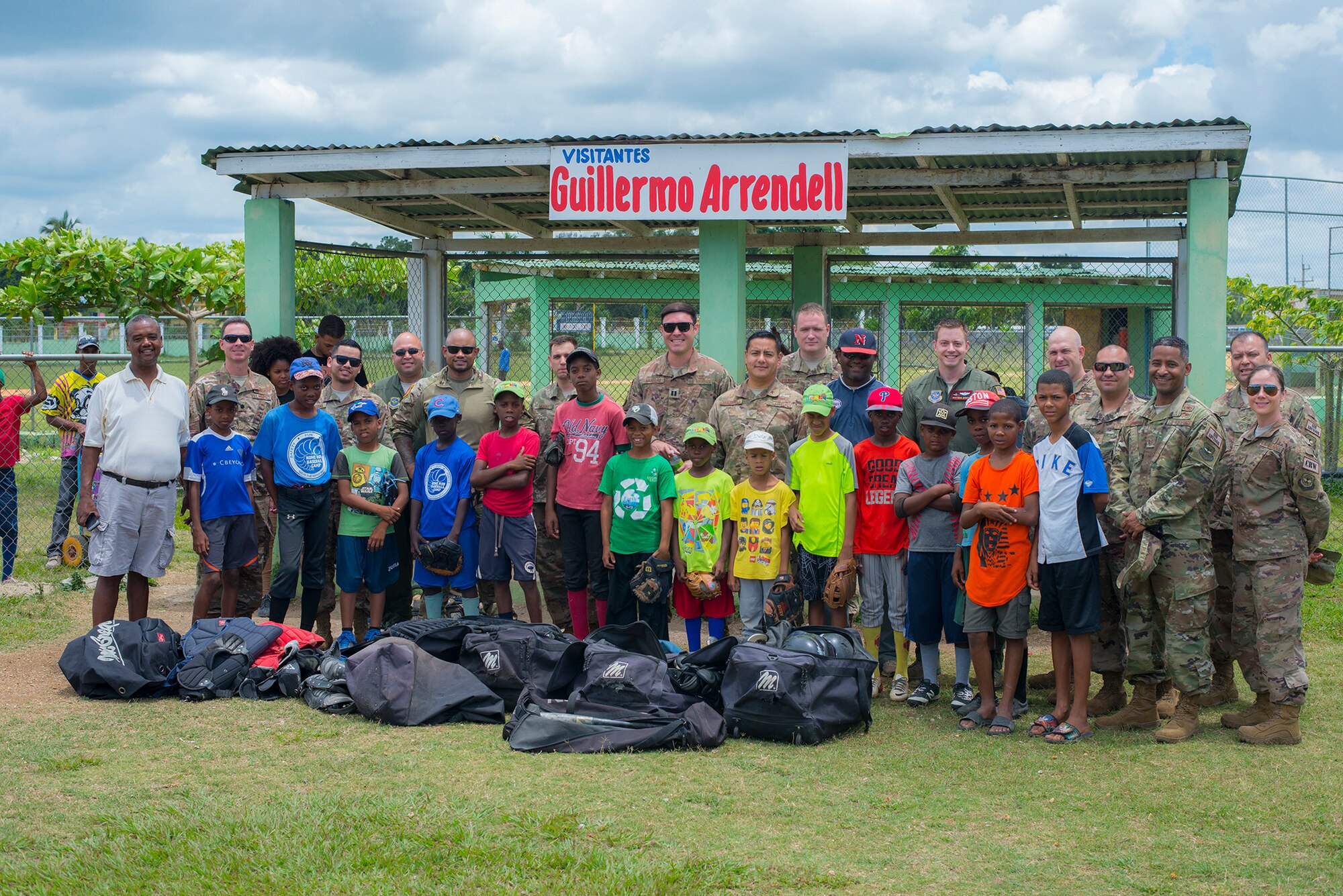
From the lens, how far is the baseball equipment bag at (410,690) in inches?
220

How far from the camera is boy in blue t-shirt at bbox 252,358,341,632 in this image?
6.95 meters

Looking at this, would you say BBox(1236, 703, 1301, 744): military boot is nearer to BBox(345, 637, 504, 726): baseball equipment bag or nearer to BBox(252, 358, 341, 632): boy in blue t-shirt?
BBox(345, 637, 504, 726): baseball equipment bag

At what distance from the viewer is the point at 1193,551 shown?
5406 mm

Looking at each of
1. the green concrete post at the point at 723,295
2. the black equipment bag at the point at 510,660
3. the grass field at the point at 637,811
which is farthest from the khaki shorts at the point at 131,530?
the green concrete post at the point at 723,295

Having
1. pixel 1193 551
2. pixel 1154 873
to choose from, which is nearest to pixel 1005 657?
pixel 1193 551

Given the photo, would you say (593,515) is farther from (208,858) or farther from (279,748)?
(208,858)

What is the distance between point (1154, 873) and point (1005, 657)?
185cm

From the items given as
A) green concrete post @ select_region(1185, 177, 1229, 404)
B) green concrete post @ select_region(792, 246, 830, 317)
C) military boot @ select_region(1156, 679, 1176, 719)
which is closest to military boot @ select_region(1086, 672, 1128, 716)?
military boot @ select_region(1156, 679, 1176, 719)

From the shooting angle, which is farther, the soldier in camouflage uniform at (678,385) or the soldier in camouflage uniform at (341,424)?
the soldier in camouflage uniform at (341,424)

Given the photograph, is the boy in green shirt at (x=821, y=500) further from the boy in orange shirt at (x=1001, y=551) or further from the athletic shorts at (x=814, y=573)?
the boy in orange shirt at (x=1001, y=551)

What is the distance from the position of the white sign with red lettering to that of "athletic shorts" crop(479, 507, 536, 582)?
107 inches

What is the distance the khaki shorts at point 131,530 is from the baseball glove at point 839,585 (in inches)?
154

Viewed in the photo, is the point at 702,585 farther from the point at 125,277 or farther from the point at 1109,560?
the point at 125,277

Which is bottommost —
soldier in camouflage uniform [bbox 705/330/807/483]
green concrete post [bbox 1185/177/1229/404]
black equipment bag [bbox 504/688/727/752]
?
black equipment bag [bbox 504/688/727/752]
